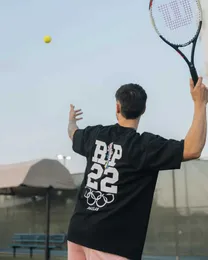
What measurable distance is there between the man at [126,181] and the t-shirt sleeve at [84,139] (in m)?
0.09

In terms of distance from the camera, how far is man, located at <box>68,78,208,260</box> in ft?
5.59

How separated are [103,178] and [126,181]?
0.09 m

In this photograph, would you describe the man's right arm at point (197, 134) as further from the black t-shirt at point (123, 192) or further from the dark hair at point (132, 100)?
the dark hair at point (132, 100)

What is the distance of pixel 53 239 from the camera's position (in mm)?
8500

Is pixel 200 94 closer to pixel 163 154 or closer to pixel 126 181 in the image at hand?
pixel 163 154

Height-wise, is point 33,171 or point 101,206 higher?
point 101,206

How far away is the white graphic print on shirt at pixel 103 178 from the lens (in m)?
1.76

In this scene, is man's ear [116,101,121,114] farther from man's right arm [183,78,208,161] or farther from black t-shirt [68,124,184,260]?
man's right arm [183,78,208,161]

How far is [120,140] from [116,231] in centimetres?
33

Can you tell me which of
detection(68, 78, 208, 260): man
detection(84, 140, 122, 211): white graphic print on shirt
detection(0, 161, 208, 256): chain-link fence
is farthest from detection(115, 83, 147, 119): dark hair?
detection(0, 161, 208, 256): chain-link fence

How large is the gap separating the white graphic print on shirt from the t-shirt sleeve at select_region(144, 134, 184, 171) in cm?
12

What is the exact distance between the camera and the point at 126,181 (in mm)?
1748

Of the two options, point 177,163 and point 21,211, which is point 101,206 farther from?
point 21,211

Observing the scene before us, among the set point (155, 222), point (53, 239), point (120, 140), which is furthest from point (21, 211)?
point (120, 140)
